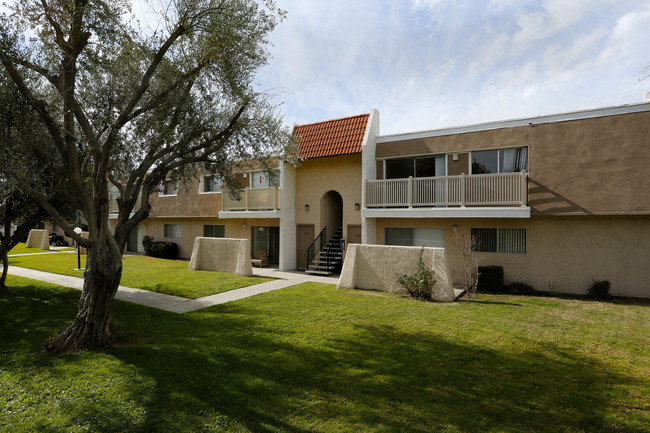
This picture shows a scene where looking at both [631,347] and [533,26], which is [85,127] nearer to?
[631,347]

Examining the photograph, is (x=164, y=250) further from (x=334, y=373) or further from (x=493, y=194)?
(x=334, y=373)

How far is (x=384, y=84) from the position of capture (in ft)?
47.5

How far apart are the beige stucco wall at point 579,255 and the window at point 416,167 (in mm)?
2589

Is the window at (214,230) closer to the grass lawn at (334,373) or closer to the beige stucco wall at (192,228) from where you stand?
the beige stucco wall at (192,228)

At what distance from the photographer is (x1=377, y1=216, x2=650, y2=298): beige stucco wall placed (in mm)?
11633

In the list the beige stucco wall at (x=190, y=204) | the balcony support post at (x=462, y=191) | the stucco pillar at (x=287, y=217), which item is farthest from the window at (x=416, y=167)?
the beige stucco wall at (x=190, y=204)

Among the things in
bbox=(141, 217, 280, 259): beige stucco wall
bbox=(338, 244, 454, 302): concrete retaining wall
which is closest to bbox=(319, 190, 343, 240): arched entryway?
bbox=(141, 217, 280, 259): beige stucco wall

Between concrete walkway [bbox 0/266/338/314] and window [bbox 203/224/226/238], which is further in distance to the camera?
window [bbox 203/224/226/238]

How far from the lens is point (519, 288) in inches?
508

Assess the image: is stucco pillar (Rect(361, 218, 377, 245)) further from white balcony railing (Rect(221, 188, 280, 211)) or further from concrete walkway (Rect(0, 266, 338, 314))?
white balcony railing (Rect(221, 188, 280, 211))

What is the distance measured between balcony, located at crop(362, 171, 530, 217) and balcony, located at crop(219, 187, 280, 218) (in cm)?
518

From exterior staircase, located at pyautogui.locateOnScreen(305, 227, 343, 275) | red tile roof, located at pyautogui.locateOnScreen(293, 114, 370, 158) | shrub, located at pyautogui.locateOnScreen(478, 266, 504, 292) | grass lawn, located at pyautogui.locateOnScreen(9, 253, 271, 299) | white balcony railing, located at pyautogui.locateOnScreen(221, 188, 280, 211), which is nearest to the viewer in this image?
grass lawn, located at pyautogui.locateOnScreen(9, 253, 271, 299)

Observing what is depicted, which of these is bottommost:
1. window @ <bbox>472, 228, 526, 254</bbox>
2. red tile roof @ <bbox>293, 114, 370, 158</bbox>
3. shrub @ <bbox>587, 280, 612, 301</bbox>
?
shrub @ <bbox>587, 280, 612, 301</bbox>

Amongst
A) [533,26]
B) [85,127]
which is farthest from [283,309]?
[533,26]
